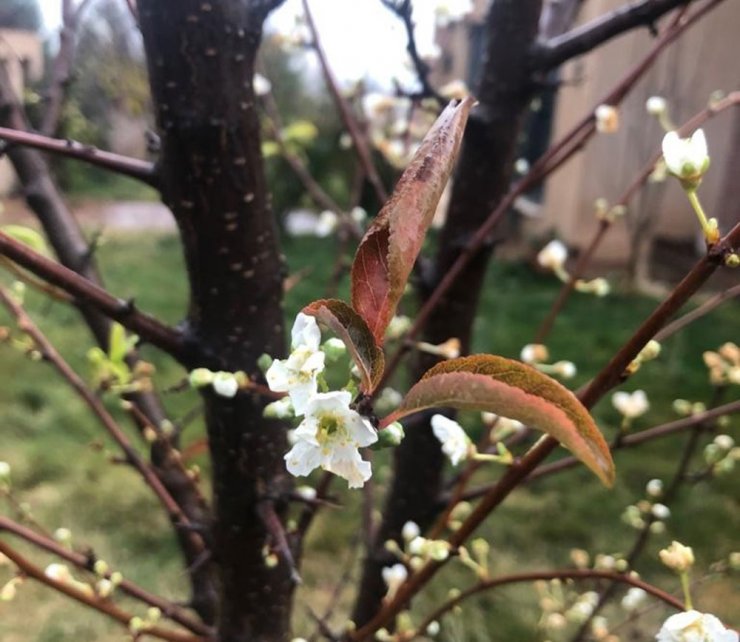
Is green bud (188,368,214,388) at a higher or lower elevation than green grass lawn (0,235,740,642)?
higher

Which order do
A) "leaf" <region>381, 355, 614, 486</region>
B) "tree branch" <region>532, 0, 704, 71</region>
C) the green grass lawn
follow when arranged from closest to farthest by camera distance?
"leaf" <region>381, 355, 614, 486</region>, "tree branch" <region>532, 0, 704, 71</region>, the green grass lawn

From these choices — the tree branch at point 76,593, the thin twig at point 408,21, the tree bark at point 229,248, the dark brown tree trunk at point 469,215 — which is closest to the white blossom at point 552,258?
the dark brown tree trunk at point 469,215

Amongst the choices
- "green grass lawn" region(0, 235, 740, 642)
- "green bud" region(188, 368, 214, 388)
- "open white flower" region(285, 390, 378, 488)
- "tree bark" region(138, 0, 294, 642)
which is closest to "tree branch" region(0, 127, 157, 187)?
"tree bark" region(138, 0, 294, 642)

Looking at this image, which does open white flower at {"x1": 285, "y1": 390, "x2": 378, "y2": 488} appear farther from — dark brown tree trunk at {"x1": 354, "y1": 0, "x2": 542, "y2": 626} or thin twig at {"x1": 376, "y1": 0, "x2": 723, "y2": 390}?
dark brown tree trunk at {"x1": 354, "y1": 0, "x2": 542, "y2": 626}

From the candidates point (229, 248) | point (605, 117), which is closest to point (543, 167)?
point (605, 117)

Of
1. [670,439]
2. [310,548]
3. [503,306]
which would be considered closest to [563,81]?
[310,548]

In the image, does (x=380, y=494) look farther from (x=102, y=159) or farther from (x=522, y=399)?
(x=522, y=399)

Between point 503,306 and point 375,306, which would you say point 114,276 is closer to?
point 503,306
